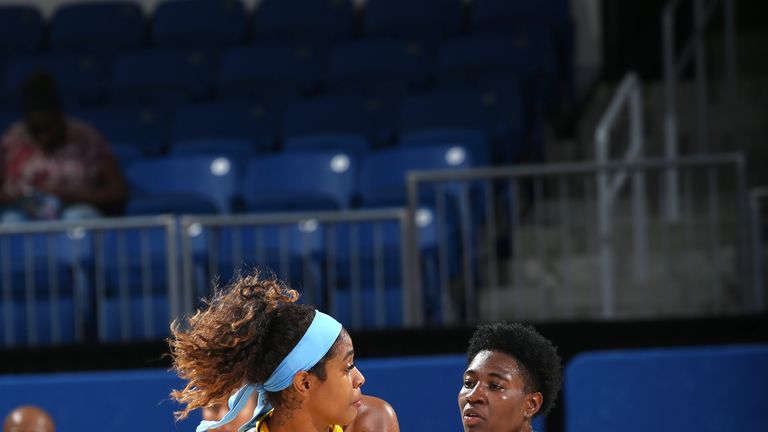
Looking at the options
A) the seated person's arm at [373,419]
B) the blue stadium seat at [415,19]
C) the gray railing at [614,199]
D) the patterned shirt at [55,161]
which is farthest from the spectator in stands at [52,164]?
the seated person's arm at [373,419]

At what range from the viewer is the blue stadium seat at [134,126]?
946cm

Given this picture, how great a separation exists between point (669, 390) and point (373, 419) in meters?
2.35

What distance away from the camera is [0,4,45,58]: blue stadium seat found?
11148 mm

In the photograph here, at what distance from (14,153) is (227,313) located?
5.76 m

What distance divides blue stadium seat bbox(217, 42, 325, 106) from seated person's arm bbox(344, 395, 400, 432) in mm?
5780

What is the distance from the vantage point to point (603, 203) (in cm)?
702

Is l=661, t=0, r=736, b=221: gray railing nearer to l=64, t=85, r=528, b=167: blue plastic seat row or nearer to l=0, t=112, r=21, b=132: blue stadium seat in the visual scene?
l=64, t=85, r=528, b=167: blue plastic seat row

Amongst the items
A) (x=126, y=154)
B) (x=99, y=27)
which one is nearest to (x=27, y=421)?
(x=126, y=154)

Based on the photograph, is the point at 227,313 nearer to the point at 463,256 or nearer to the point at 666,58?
the point at 463,256

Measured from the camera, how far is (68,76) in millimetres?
10508

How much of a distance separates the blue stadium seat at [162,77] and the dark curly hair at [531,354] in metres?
6.73

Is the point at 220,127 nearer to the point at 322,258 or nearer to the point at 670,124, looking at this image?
the point at 322,258

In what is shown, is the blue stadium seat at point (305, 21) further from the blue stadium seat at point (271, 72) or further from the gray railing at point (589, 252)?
the gray railing at point (589, 252)

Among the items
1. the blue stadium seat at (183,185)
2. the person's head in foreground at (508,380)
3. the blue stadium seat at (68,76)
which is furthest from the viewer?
the blue stadium seat at (68,76)
